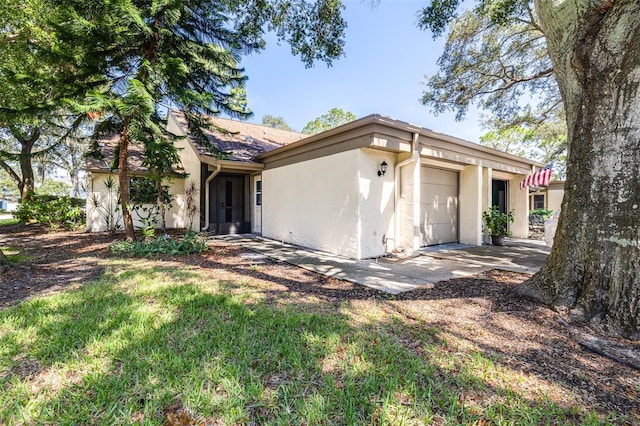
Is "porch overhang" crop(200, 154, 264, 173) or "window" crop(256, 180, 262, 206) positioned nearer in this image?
"porch overhang" crop(200, 154, 264, 173)

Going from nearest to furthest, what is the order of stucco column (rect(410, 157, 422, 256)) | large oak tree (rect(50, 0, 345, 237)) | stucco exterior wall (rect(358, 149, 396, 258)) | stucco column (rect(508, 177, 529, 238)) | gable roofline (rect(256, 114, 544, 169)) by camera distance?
gable roofline (rect(256, 114, 544, 169)) < large oak tree (rect(50, 0, 345, 237)) < stucco exterior wall (rect(358, 149, 396, 258)) < stucco column (rect(410, 157, 422, 256)) < stucco column (rect(508, 177, 529, 238))

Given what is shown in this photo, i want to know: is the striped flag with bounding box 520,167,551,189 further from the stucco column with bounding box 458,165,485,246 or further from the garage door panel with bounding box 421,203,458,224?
the garage door panel with bounding box 421,203,458,224

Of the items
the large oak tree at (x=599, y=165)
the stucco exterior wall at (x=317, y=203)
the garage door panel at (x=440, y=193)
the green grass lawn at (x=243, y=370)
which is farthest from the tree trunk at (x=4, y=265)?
the garage door panel at (x=440, y=193)

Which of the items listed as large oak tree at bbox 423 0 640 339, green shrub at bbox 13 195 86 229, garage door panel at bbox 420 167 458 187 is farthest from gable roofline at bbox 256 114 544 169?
green shrub at bbox 13 195 86 229

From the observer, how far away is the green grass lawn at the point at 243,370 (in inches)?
73.5

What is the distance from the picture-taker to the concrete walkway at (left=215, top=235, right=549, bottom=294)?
5168mm

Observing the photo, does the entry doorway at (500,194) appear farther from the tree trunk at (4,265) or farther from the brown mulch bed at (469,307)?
the tree trunk at (4,265)

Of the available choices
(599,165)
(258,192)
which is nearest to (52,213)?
(258,192)

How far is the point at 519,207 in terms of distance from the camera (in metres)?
11.4

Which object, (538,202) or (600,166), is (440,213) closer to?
(600,166)

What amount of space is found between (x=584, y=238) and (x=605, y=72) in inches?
75.6

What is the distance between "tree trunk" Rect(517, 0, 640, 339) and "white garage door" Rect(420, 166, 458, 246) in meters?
4.97

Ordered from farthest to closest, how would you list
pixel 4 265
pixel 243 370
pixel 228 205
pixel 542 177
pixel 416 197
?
pixel 228 205 < pixel 542 177 < pixel 416 197 < pixel 4 265 < pixel 243 370

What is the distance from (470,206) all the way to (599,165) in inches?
248
